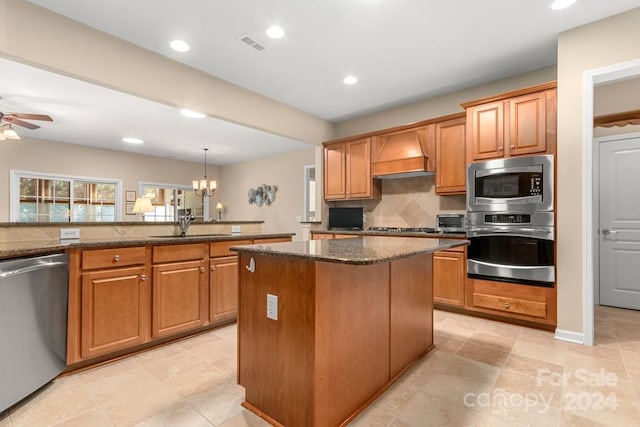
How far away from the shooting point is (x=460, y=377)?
2.13m

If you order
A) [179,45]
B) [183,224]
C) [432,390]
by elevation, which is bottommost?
[432,390]

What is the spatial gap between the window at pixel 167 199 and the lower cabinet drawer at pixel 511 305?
6.84m

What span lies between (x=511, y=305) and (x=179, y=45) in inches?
161

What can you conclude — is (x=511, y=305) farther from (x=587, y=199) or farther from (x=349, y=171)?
(x=349, y=171)

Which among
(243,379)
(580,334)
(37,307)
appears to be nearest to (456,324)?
(580,334)

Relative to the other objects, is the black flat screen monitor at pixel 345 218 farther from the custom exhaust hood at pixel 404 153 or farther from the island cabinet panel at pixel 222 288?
the island cabinet panel at pixel 222 288

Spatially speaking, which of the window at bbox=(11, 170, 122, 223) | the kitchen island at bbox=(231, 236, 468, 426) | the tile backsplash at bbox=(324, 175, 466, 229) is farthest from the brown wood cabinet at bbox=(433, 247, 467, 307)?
the window at bbox=(11, 170, 122, 223)

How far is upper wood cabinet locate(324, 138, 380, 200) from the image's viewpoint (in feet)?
15.0

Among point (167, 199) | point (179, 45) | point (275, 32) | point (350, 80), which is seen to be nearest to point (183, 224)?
point (179, 45)

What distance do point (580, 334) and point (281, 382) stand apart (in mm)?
2692

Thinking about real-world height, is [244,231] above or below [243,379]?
above

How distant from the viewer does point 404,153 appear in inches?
163

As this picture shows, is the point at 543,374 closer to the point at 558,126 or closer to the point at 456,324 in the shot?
the point at 456,324

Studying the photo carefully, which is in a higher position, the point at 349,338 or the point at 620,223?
the point at 620,223
